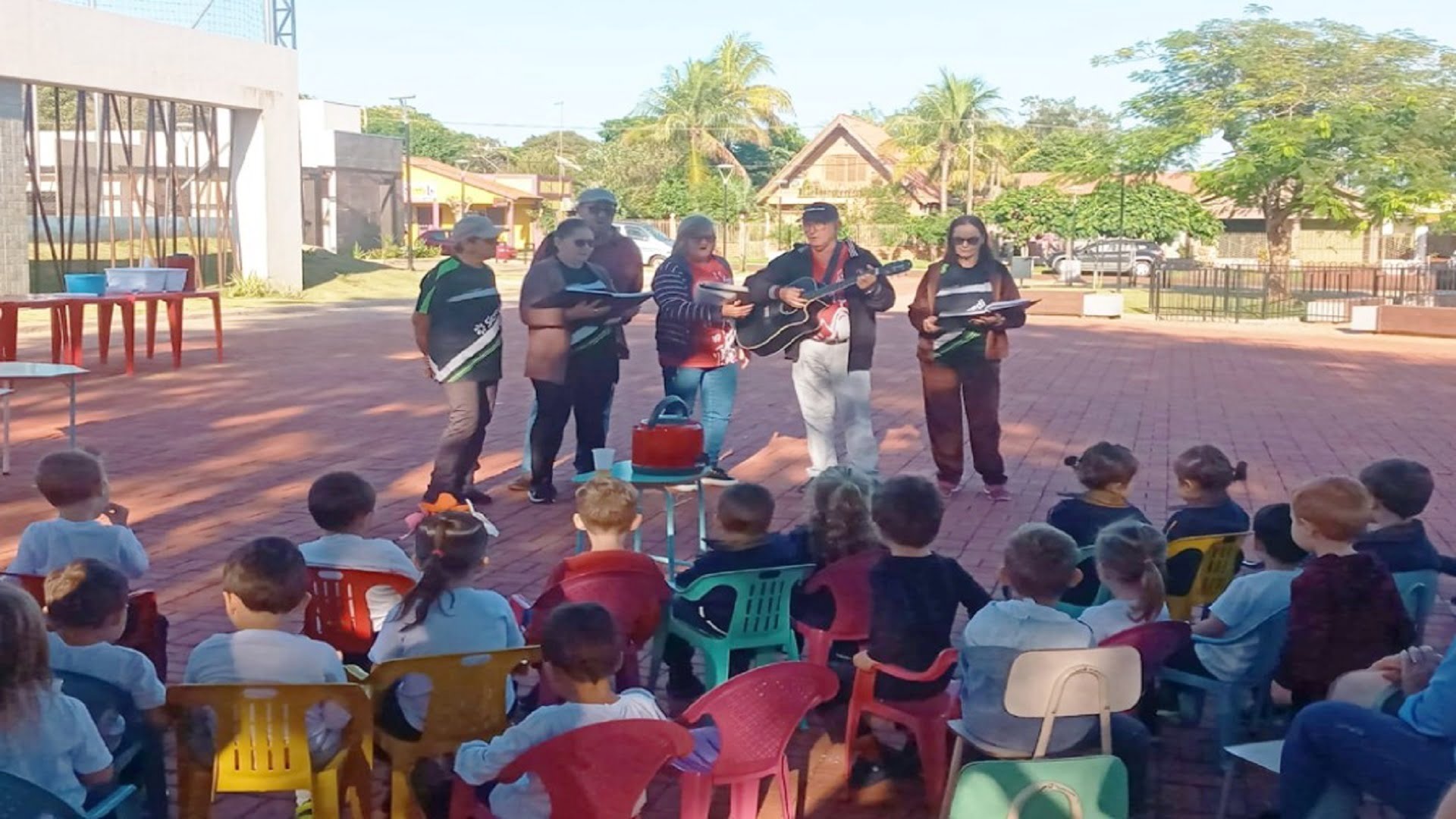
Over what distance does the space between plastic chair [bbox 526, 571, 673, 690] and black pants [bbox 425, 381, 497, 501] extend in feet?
10.9

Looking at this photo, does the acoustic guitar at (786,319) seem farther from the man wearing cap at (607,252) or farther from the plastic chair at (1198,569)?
the plastic chair at (1198,569)

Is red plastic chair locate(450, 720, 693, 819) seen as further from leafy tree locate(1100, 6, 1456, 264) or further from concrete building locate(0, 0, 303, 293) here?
leafy tree locate(1100, 6, 1456, 264)

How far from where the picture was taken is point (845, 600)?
14.0ft

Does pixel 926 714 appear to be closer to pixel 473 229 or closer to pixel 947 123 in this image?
pixel 473 229

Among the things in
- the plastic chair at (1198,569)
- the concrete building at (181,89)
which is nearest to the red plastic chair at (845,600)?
the plastic chair at (1198,569)

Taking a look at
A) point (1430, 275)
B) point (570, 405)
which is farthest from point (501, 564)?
point (1430, 275)

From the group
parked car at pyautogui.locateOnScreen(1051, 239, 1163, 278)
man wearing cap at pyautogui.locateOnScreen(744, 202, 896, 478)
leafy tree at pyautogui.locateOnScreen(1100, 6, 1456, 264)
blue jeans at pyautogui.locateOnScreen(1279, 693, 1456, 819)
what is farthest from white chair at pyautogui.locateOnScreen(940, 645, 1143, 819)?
parked car at pyautogui.locateOnScreen(1051, 239, 1163, 278)

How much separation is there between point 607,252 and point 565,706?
5.49 m

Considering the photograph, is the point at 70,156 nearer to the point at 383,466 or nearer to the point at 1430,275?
the point at 383,466

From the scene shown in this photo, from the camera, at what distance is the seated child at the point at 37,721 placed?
2842mm

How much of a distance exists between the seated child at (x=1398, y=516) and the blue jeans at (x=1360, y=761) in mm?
1110

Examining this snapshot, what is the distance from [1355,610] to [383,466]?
666cm

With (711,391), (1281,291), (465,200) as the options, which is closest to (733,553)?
(711,391)

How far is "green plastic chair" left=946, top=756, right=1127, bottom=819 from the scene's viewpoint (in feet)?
10.1
